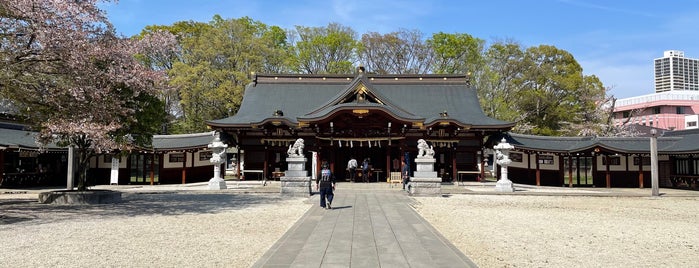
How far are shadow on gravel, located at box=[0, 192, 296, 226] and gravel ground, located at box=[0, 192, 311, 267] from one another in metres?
0.03

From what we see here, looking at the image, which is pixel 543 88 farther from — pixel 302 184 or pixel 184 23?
pixel 184 23

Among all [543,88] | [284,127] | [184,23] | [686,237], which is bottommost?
[686,237]

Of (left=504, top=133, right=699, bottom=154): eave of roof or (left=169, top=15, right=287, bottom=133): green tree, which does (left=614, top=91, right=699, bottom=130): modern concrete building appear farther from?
(left=169, top=15, right=287, bottom=133): green tree

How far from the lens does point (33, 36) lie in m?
11.9

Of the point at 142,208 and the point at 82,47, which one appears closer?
the point at 82,47

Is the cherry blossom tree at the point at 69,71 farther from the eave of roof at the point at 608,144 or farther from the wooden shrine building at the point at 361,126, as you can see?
the eave of roof at the point at 608,144

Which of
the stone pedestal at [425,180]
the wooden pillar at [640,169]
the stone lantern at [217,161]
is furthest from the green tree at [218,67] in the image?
the wooden pillar at [640,169]

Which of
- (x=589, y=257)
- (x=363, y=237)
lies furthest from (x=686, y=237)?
(x=363, y=237)

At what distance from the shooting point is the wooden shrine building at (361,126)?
25234 millimetres

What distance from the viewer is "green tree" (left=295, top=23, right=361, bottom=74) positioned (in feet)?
139

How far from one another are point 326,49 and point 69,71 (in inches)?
1258

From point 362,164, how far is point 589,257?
2000cm

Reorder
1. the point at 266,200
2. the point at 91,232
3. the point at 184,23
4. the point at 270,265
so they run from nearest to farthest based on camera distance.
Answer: the point at 270,265 < the point at 91,232 < the point at 266,200 < the point at 184,23

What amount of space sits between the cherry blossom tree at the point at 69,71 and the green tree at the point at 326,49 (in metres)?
27.6
